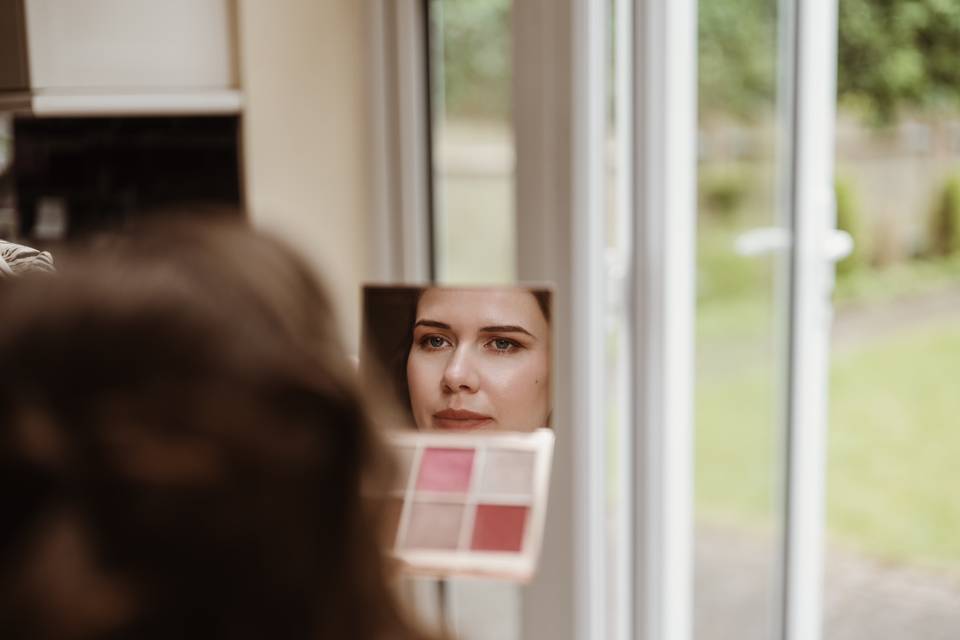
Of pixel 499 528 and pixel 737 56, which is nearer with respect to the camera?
pixel 499 528

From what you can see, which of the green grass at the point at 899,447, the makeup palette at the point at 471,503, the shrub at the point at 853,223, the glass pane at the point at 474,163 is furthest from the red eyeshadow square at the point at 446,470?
the green grass at the point at 899,447

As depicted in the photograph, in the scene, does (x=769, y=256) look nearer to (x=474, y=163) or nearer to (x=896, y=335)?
(x=474, y=163)

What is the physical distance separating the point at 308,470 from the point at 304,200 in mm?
1592

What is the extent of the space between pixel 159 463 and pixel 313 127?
65.5 inches

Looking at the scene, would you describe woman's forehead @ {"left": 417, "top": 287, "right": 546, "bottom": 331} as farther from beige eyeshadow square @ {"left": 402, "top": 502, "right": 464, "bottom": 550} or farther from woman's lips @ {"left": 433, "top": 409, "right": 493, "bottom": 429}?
beige eyeshadow square @ {"left": 402, "top": 502, "right": 464, "bottom": 550}

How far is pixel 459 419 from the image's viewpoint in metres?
1.09

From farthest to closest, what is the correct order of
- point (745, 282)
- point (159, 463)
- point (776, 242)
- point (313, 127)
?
point (313, 127) → point (745, 282) → point (776, 242) → point (159, 463)

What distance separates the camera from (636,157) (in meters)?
1.62

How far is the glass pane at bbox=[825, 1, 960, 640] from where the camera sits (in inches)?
72.5

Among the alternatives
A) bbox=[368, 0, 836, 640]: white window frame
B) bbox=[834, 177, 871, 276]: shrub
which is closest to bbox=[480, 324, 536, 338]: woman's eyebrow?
bbox=[368, 0, 836, 640]: white window frame

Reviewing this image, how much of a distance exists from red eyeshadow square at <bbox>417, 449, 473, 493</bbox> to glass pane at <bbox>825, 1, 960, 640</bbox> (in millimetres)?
931

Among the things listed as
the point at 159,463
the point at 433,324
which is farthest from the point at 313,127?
the point at 159,463

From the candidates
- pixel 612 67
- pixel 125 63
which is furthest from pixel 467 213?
pixel 125 63

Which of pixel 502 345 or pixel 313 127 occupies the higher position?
pixel 313 127
